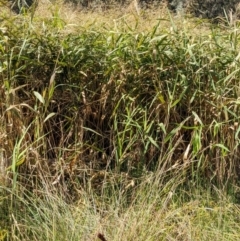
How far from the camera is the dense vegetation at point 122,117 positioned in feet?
10.3

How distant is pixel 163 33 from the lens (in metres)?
3.57

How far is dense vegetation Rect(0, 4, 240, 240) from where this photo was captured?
3.12 meters

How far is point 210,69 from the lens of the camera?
11.3ft

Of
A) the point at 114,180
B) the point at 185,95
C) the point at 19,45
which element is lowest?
the point at 114,180

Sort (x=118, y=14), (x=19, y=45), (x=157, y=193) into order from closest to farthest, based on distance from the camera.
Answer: (x=157, y=193)
(x=19, y=45)
(x=118, y=14)

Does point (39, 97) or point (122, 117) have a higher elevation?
point (39, 97)

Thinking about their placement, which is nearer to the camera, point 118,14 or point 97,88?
point 97,88

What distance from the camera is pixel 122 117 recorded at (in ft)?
11.1

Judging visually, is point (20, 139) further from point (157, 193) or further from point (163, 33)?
point (163, 33)

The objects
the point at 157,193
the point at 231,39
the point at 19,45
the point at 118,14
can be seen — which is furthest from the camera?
the point at 118,14

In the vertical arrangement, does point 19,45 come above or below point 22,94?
above

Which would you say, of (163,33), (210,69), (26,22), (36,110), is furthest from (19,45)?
(210,69)

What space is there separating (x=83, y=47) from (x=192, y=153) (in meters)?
0.99

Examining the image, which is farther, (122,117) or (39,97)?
(122,117)
